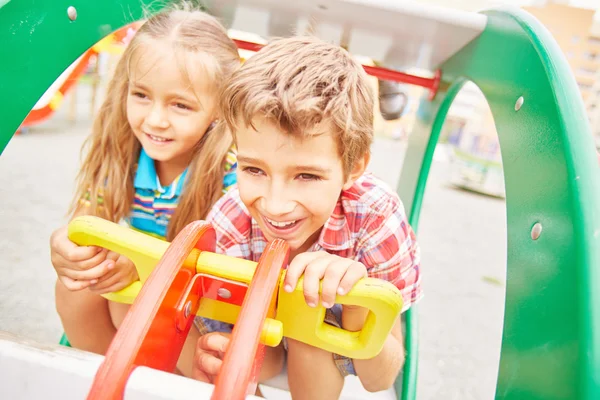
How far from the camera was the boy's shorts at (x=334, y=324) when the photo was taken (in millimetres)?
568

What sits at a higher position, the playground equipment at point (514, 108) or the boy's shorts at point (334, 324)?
the playground equipment at point (514, 108)

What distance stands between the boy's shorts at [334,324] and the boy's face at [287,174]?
0.43 feet

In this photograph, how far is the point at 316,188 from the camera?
1.62 feet

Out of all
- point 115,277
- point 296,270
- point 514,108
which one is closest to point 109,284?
point 115,277

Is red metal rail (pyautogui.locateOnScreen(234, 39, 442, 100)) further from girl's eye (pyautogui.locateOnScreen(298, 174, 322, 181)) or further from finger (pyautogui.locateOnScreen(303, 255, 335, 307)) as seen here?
finger (pyautogui.locateOnScreen(303, 255, 335, 307))

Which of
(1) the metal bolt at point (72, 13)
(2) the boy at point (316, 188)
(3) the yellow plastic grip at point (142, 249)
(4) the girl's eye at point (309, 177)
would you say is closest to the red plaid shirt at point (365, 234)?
(2) the boy at point (316, 188)

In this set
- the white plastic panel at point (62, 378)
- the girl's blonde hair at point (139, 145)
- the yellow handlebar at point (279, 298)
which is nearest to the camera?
the white plastic panel at point (62, 378)

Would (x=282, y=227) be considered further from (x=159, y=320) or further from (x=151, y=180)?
(x=151, y=180)

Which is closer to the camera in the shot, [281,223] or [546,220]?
[546,220]

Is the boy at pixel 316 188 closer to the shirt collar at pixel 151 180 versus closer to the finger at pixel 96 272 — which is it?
the finger at pixel 96 272

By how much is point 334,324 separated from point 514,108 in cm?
32

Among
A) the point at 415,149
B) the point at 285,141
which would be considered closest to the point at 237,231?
the point at 285,141

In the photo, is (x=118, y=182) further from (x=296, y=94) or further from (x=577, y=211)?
(x=577, y=211)

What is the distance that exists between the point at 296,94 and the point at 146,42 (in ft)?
1.21
